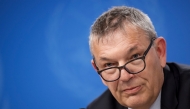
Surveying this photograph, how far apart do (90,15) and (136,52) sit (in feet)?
4.15

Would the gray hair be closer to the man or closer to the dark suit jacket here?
the man

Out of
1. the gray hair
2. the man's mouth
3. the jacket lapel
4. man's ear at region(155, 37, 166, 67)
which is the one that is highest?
the gray hair

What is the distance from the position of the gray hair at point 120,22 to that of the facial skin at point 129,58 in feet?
0.10

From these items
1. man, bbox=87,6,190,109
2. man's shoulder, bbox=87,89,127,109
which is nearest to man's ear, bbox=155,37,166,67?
man, bbox=87,6,190,109

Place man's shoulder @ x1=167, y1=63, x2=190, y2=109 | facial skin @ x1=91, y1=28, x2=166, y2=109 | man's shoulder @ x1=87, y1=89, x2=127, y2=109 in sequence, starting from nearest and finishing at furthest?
facial skin @ x1=91, y1=28, x2=166, y2=109 < man's shoulder @ x1=167, y1=63, x2=190, y2=109 < man's shoulder @ x1=87, y1=89, x2=127, y2=109

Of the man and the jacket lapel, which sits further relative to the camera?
the jacket lapel

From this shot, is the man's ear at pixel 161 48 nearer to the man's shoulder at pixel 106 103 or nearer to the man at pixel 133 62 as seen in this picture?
the man at pixel 133 62

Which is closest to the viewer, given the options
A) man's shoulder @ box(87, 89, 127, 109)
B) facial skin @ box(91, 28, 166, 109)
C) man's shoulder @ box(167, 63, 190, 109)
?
facial skin @ box(91, 28, 166, 109)

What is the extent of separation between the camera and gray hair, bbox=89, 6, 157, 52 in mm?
1523

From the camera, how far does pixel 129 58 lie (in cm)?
146

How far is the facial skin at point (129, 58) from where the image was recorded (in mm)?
1459

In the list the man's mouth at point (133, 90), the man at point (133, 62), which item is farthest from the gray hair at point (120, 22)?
the man's mouth at point (133, 90)

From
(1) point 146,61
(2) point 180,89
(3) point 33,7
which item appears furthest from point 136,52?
(3) point 33,7

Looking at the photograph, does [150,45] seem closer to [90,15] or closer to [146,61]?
[146,61]
